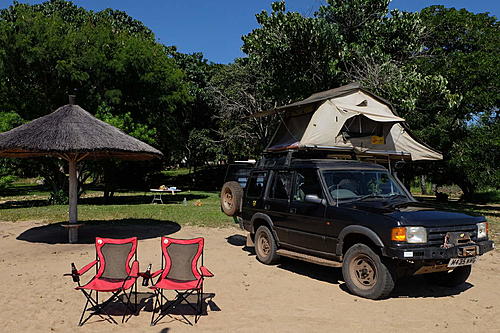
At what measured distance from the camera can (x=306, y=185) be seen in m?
7.91

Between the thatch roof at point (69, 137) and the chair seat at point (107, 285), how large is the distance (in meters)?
5.60

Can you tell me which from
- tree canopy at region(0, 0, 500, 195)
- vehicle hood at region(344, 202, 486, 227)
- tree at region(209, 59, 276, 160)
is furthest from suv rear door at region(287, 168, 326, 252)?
tree at region(209, 59, 276, 160)

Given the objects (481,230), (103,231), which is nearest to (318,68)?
(103,231)

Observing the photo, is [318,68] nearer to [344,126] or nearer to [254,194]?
[344,126]

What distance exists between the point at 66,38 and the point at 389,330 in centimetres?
2089

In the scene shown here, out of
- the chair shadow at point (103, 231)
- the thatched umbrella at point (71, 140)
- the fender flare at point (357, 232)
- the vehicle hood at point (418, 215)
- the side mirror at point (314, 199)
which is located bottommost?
the chair shadow at point (103, 231)

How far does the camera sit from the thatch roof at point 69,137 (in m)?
10.6

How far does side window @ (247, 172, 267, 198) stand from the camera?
9.20 metres

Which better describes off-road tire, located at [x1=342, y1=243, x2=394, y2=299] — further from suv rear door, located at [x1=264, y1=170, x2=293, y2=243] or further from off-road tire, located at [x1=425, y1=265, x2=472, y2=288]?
suv rear door, located at [x1=264, y1=170, x2=293, y2=243]

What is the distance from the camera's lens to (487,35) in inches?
869

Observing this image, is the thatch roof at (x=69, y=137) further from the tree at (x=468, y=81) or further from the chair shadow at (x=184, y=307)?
→ the tree at (x=468, y=81)

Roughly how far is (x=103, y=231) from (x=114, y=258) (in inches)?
303

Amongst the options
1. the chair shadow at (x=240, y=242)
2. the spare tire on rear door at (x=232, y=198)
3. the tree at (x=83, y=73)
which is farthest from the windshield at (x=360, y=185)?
the tree at (x=83, y=73)

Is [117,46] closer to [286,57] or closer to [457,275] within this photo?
[286,57]
